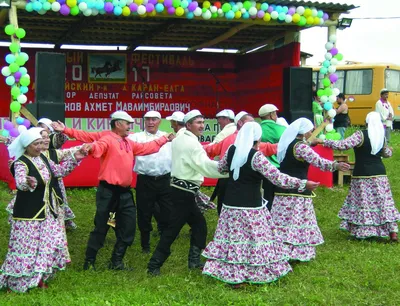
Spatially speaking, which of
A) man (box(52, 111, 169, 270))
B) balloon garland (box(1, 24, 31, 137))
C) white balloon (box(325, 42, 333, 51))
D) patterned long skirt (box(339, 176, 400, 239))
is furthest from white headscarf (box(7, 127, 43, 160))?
white balloon (box(325, 42, 333, 51))

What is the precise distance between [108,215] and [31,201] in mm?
1015

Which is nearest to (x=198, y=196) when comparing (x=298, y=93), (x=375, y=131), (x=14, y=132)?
(x=375, y=131)

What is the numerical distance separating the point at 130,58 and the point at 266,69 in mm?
3451

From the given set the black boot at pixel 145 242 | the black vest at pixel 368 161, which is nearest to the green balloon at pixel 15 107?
the black boot at pixel 145 242

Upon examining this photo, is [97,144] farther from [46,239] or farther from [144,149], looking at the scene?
[46,239]

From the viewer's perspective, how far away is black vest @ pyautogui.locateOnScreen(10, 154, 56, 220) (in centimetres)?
564

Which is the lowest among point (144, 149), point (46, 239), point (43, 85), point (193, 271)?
point (193, 271)

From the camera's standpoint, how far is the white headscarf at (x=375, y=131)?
7.52 m

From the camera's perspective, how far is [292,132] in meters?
6.51

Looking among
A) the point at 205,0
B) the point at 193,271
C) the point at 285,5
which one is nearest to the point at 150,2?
the point at 205,0

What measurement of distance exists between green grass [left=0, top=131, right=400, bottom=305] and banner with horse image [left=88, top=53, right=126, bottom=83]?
25.7 feet

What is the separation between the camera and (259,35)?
14.5 m

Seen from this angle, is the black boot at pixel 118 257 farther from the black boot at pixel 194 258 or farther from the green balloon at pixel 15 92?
the green balloon at pixel 15 92

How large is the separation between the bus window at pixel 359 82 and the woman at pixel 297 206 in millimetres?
17675
